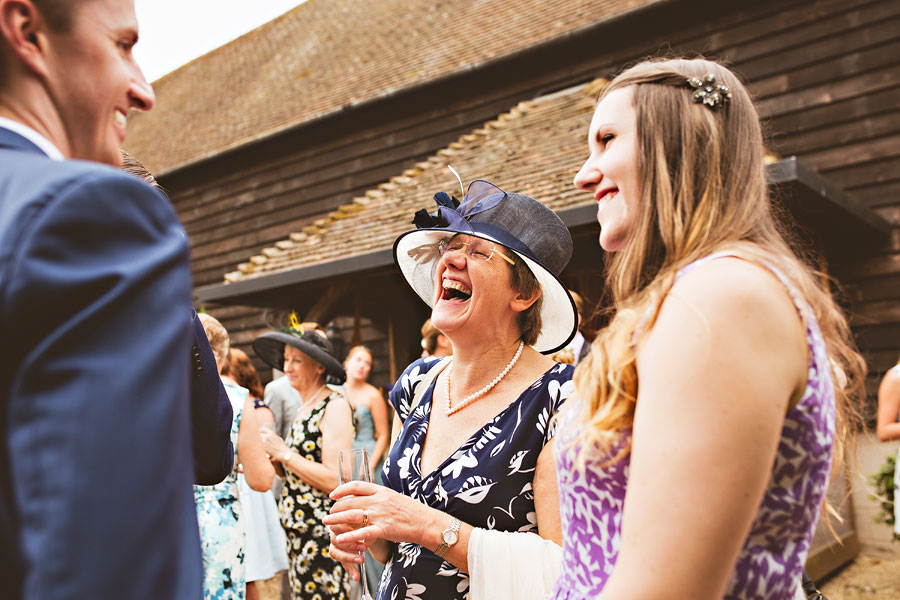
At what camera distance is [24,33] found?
787 mm

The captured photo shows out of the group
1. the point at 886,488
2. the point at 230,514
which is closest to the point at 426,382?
the point at 230,514

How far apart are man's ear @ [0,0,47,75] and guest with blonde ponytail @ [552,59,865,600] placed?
87 cm

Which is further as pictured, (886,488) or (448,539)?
(886,488)

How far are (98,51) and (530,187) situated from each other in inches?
242

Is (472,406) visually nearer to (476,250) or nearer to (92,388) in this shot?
(476,250)

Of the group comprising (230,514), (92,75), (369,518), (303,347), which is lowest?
(230,514)

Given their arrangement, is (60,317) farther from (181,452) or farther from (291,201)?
(291,201)

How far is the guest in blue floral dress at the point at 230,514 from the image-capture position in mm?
3195

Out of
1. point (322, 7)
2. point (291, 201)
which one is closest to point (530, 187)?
point (291, 201)

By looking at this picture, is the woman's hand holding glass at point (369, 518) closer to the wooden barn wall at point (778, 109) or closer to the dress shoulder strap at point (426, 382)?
the dress shoulder strap at point (426, 382)

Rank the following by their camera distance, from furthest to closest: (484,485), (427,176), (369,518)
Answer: (427,176) < (484,485) < (369,518)

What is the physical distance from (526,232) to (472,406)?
0.58m

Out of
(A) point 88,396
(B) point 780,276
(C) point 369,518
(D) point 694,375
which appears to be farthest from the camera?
(C) point 369,518

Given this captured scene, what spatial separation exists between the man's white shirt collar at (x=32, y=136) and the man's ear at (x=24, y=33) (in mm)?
65
